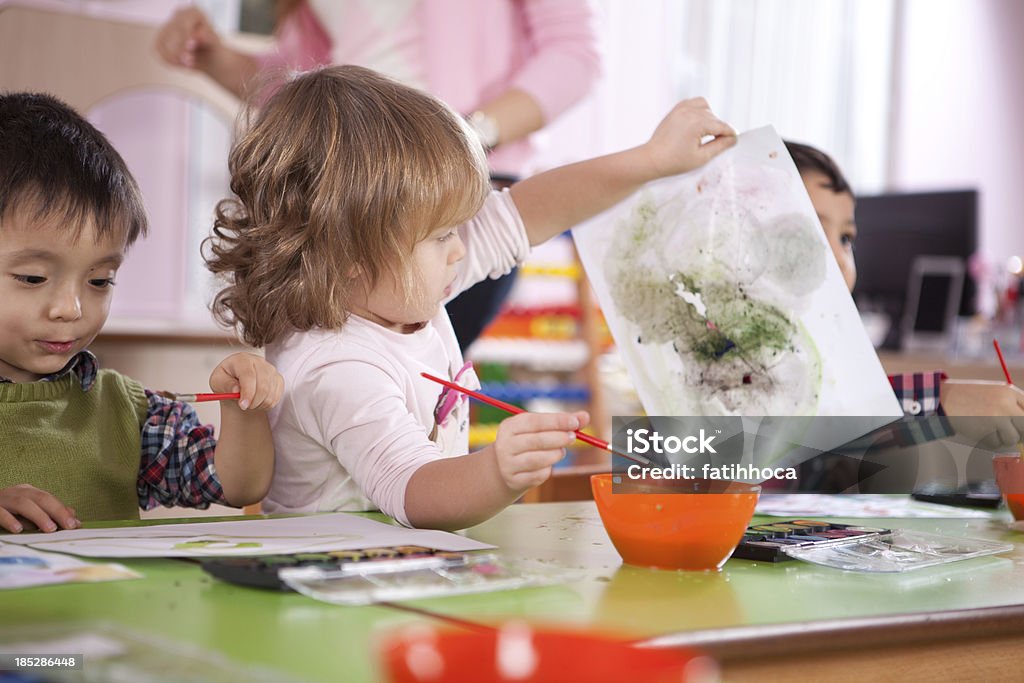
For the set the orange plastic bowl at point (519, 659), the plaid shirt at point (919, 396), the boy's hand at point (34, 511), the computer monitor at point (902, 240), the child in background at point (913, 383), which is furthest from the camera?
the computer monitor at point (902, 240)

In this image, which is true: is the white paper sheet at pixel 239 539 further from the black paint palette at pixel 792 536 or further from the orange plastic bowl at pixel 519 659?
the orange plastic bowl at pixel 519 659

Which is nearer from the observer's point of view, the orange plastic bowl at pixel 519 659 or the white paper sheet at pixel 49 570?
the orange plastic bowl at pixel 519 659

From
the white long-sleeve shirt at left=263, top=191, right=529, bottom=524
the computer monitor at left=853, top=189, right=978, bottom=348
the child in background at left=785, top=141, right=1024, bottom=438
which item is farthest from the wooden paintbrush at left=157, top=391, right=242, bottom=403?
the computer monitor at left=853, top=189, right=978, bottom=348

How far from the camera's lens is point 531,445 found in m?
0.82

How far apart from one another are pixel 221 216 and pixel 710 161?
1.79 ft

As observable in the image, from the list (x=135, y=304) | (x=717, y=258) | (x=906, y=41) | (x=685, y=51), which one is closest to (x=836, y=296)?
(x=717, y=258)

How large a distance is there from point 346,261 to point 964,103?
15.1 ft

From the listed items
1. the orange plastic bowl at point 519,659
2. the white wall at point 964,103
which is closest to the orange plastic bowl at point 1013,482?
the orange plastic bowl at point 519,659

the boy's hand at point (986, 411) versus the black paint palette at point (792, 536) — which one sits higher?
the boy's hand at point (986, 411)

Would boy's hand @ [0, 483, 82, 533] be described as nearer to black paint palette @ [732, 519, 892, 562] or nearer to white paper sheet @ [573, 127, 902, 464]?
black paint palette @ [732, 519, 892, 562]

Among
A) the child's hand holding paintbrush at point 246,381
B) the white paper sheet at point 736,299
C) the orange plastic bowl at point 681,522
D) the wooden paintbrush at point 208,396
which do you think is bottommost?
the orange plastic bowl at point 681,522

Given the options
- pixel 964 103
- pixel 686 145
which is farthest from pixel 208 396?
pixel 964 103

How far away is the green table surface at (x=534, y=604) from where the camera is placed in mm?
499

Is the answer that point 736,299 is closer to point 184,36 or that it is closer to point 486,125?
point 486,125
